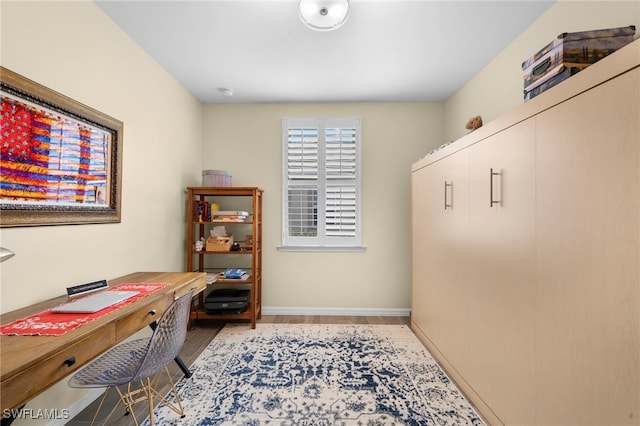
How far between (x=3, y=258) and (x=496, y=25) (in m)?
3.10

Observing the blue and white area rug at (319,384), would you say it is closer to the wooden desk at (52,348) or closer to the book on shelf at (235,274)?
the book on shelf at (235,274)

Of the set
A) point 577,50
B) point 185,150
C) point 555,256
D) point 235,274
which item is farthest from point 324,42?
point 235,274

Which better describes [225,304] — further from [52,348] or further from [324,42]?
[324,42]

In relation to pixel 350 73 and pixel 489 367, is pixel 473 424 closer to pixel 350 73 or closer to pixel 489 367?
pixel 489 367

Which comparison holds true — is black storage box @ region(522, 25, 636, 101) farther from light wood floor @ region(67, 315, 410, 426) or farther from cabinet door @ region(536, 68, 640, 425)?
light wood floor @ region(67, 315, 410, 426)

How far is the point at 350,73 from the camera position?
280 centimetres

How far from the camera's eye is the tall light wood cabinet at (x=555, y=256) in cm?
98

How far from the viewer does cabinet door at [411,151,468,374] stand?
2070 millimetres

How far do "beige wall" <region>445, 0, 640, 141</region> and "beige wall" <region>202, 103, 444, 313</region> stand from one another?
1.49ft

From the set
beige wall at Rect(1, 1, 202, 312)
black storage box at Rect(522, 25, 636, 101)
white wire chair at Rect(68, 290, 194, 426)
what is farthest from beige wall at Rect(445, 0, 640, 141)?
beige wall at Rect(1, 1, 202, 312)

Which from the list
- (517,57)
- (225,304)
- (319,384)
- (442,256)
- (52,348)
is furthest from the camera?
(225,304)

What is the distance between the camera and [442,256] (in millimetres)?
2375

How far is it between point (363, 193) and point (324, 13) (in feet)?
6.80

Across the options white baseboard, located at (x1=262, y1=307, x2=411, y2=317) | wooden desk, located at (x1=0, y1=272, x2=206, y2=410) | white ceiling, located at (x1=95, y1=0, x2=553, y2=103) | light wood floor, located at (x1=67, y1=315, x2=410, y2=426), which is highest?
white ceiling, located at (x1=95, y1=0, x2=553, y2=103)
